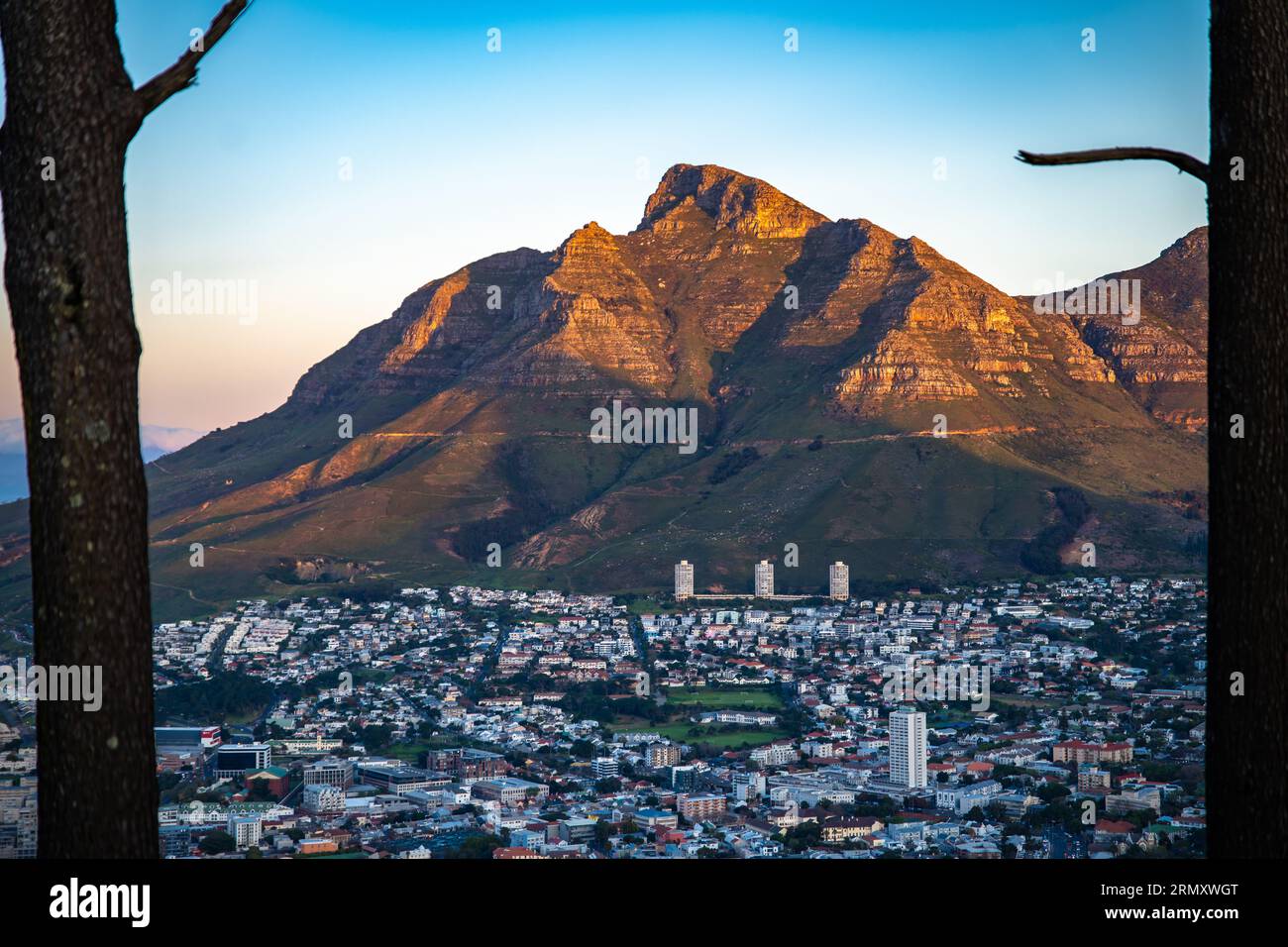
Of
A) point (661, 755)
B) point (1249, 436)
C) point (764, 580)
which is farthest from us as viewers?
point (764, 580)

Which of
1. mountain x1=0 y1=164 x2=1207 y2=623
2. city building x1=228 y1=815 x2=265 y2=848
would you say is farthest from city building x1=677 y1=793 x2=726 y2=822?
mountain x1=0 y1=164 x2=1207 y2=623

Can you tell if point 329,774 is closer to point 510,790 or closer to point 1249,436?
point 510,790

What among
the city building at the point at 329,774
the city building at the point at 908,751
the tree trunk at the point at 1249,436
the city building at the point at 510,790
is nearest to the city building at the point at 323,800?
the city building at the point at 329,774

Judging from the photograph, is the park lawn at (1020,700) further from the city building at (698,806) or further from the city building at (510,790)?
the city building at (510,790)

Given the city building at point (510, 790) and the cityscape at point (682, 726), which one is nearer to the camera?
the cityscape at point (682, 726)

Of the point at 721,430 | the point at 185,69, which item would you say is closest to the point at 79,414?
the point at 185,69

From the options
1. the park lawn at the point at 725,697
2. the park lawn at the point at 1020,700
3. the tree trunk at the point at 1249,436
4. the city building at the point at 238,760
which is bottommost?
the park lawn at the point at 725,697

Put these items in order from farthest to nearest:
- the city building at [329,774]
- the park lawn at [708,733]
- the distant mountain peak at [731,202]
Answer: the distant mountain peak at [731,202] < the park lawn at [708,733] < the city building at [329,774]

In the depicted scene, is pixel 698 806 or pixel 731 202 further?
pixel 731 202
